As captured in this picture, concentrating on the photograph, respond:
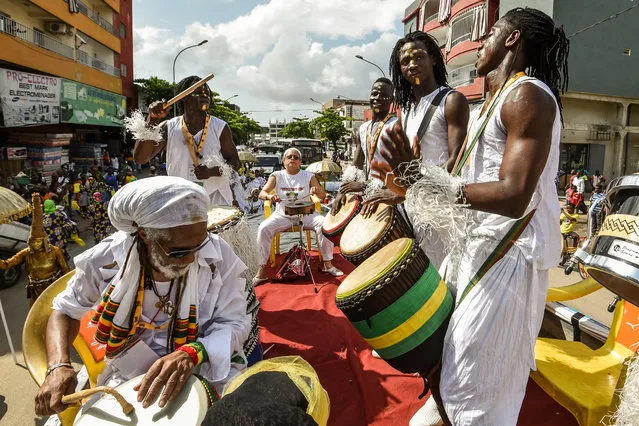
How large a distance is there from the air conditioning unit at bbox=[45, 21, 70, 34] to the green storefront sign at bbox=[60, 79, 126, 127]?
3178 mm

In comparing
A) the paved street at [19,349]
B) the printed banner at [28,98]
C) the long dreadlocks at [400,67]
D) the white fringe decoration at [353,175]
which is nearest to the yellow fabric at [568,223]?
the paved street at [19,349]

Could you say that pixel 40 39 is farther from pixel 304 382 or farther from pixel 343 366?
pixel 304 382

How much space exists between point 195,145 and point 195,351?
2340 mm

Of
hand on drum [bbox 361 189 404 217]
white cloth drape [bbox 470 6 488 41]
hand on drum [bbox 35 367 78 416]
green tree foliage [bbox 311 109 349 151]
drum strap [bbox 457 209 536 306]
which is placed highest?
white cloth drape [bbox 470 6 488 41]

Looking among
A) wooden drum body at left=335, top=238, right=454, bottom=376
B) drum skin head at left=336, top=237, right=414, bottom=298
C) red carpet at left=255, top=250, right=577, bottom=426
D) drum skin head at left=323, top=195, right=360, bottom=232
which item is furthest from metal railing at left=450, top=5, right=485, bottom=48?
wooden drum body at left=335, top=238, right=454, bottom=376

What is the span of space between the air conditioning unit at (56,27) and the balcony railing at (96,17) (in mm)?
1120

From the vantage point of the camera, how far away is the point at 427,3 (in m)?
26.3

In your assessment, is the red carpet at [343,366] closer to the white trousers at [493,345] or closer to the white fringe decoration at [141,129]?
the white trousers at [493,345]

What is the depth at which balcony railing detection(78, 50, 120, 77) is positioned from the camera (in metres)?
20.0

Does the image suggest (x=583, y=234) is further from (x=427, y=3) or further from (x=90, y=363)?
(x=427, y=3)

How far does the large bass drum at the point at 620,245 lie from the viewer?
1.43 meters

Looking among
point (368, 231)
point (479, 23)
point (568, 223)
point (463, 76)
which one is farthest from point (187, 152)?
point (463, 76)

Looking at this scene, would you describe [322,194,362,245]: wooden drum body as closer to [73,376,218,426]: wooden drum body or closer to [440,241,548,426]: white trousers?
[440,241,548,426]: white trousers

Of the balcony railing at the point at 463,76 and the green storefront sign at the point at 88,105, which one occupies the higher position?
the balcony railing at the point at 463,76
